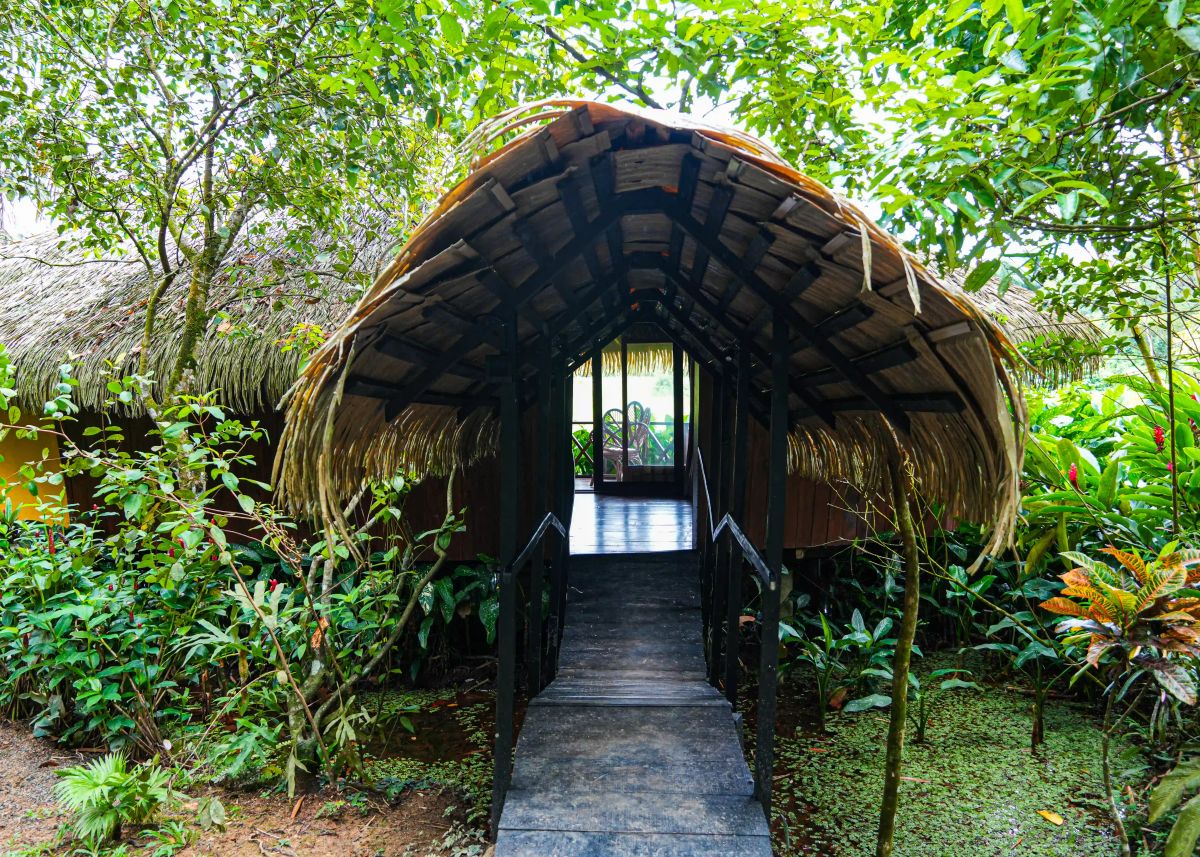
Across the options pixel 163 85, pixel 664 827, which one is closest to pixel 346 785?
pixel 664 827

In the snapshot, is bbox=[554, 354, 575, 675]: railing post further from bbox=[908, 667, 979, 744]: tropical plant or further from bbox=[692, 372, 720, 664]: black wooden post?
bbox=[908, 667, 979, 744]: tropical plant

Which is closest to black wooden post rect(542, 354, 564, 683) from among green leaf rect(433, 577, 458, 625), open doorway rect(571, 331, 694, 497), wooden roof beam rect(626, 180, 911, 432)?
green leaf rect(433, 577, 458, 625)

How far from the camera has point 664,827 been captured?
2.07m

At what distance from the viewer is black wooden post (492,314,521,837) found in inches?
87.9

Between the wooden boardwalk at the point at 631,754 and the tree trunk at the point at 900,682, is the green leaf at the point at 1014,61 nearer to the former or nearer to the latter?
the tree trunk at the point at 900,682

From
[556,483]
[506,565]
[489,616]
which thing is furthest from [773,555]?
[489,616]

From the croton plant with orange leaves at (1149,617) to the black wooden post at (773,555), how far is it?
1161mm

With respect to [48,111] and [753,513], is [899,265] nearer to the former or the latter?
[753,513]

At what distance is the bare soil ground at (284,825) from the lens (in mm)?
2803

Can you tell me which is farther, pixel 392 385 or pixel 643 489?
pixel 643 489

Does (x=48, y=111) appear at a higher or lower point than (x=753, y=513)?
higher

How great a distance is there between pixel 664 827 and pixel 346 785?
1950 millimetres

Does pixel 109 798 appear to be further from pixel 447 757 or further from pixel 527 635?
pixel 527 635

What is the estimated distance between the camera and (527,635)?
10.7ft
